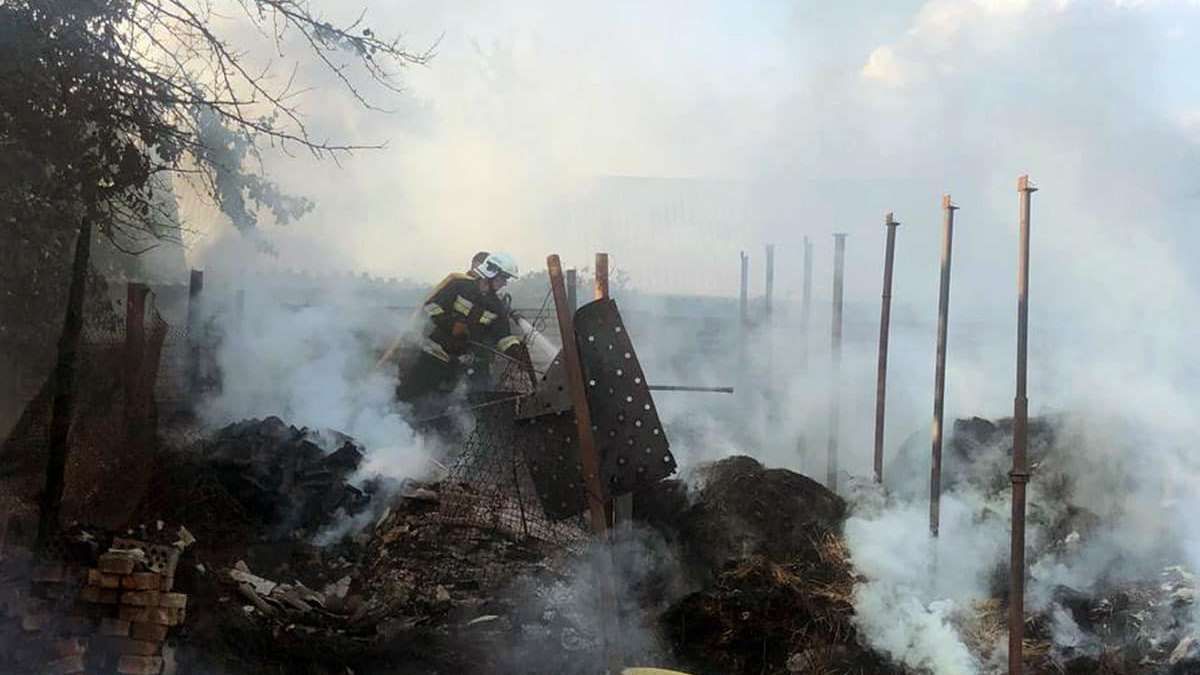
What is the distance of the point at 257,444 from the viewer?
301 inches

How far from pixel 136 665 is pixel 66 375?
2.00 metres

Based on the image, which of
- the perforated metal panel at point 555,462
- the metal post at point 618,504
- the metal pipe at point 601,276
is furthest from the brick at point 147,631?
the metal pipe at point 601,276

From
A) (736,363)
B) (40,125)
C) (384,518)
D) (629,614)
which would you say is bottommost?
(629,614)

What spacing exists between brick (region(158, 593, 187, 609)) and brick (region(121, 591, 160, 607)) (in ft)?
0.10

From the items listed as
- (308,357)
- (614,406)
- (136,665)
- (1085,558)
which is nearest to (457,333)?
(308,357)

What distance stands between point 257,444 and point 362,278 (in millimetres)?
3921

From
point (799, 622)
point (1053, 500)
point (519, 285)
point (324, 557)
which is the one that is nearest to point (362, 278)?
point (519, 285)

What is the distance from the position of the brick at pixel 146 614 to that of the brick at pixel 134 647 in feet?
0.35

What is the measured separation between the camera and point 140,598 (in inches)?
221

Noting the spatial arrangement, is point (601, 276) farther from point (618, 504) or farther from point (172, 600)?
point (172, 600)

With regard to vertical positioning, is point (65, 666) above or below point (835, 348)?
below

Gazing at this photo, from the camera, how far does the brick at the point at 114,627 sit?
5520 mm

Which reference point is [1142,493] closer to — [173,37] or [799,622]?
[799,622]

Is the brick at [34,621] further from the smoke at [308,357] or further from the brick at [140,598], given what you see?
the smoke at [308,357]
